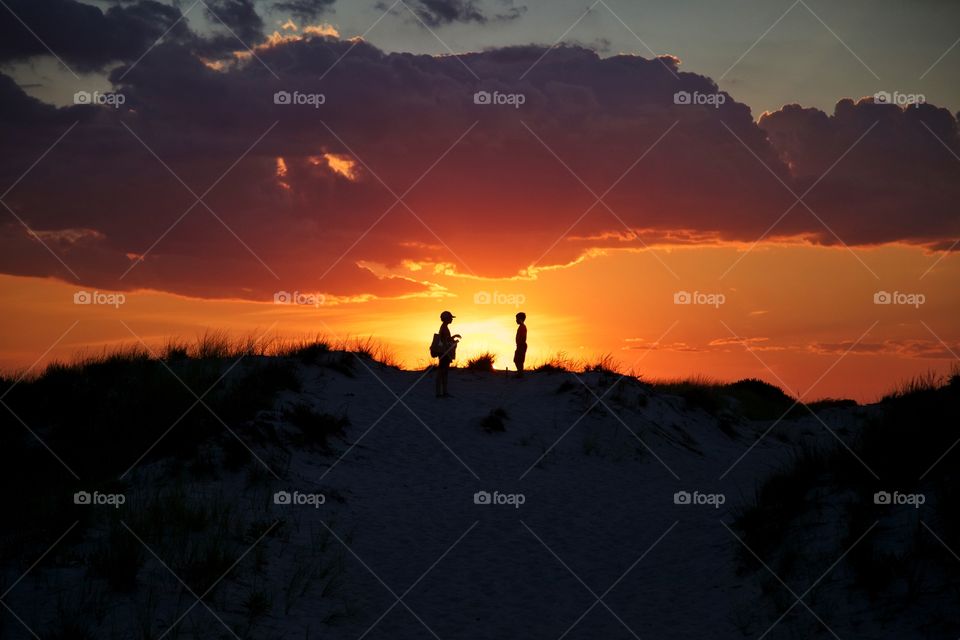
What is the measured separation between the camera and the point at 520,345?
26.1 m

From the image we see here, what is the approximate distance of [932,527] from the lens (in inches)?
438

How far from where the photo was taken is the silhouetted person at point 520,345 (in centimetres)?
2561

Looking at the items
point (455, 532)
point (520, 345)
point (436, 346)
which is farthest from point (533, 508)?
point (520, 345)

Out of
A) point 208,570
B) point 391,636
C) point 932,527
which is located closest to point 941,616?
point 932,527

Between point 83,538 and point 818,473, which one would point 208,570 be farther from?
point 818,473

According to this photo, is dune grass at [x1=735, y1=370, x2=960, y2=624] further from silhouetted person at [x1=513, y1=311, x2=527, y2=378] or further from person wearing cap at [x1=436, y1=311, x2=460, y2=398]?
silhouetted person at [x1=513, y1=311, x2=527, y2=378]

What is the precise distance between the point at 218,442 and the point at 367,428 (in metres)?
4.70

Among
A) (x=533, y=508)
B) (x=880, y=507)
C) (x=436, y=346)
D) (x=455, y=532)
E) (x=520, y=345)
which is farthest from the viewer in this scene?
(x=520, y=345)

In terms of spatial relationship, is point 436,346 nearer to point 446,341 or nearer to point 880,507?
point 446,341

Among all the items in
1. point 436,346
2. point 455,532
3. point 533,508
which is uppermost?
point 436,346

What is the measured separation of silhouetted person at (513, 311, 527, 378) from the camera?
25609mm

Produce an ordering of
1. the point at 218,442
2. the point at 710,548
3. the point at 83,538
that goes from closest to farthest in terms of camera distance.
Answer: the point at 83,538 → the point at 710,548 → the point at 218,442

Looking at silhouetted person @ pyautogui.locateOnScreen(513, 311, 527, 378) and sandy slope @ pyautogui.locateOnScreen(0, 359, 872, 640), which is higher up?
silhouetted person @ pyautogui.locateOnScreen(513, 311, 527, 378)

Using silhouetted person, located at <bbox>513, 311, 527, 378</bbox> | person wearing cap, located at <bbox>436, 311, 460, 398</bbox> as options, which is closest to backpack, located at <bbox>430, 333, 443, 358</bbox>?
person wearing cap, located at <bbox>436, 311, 460, 398</bbox>
